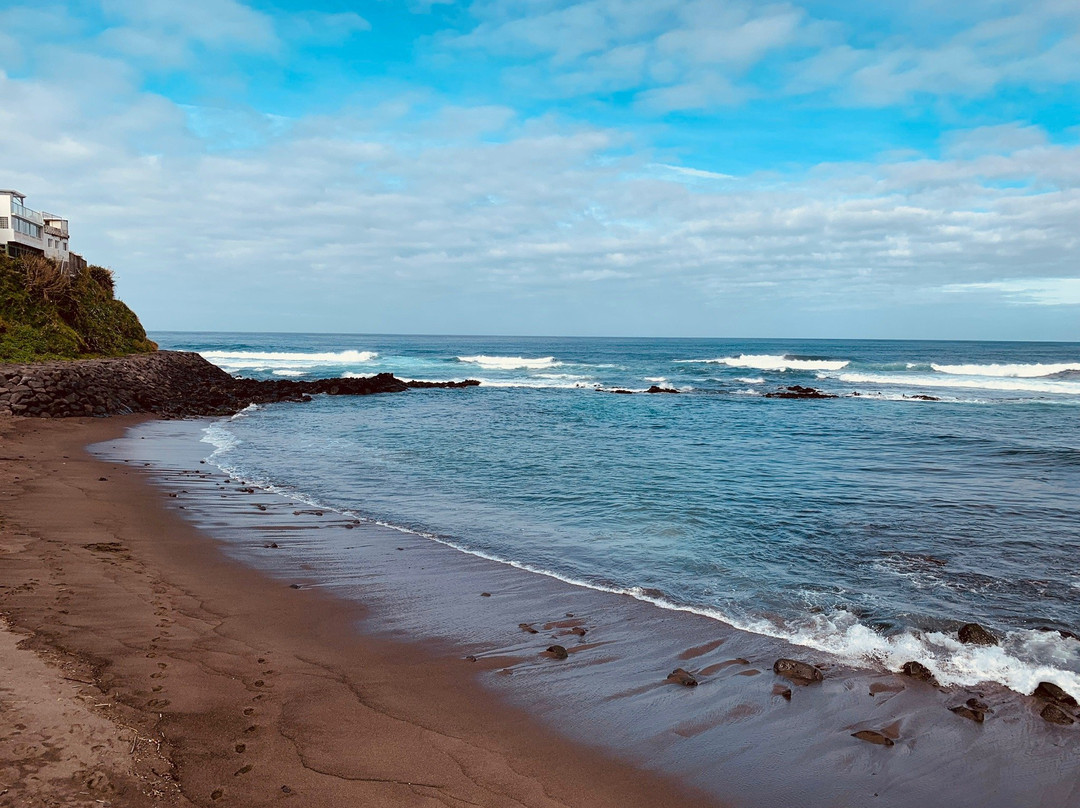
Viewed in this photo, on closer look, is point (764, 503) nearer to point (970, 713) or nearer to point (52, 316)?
point (970, 713)

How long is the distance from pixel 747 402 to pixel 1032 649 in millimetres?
28442

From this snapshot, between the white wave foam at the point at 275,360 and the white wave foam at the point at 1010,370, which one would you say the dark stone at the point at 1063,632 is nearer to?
the white wave foam at the point at 1010,370

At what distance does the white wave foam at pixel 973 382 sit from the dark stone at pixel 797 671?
4237cm

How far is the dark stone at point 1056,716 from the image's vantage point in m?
4.92

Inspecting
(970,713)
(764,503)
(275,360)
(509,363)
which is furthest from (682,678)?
(275,360)

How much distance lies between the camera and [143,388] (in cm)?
2538

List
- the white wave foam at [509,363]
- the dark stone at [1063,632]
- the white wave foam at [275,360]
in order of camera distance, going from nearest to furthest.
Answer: the dark stone at [1063,632], the white wave foam at [275,360], the white wave foam at [509,363]

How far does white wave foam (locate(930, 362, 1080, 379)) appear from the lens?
51.0 metres

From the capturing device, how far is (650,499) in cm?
1210

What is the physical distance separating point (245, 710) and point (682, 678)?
10.9 ft

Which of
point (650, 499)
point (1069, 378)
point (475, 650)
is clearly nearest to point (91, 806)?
point (475, 650)

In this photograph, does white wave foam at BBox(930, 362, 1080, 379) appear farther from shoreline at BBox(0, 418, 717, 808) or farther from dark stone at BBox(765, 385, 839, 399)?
shoreline at BBox(0, 418, 717, 808)

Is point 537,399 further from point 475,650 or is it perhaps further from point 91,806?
point 91,806

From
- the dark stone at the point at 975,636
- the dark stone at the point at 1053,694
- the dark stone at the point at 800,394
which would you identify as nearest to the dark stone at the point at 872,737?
the dark stone at the point at 1053,694
